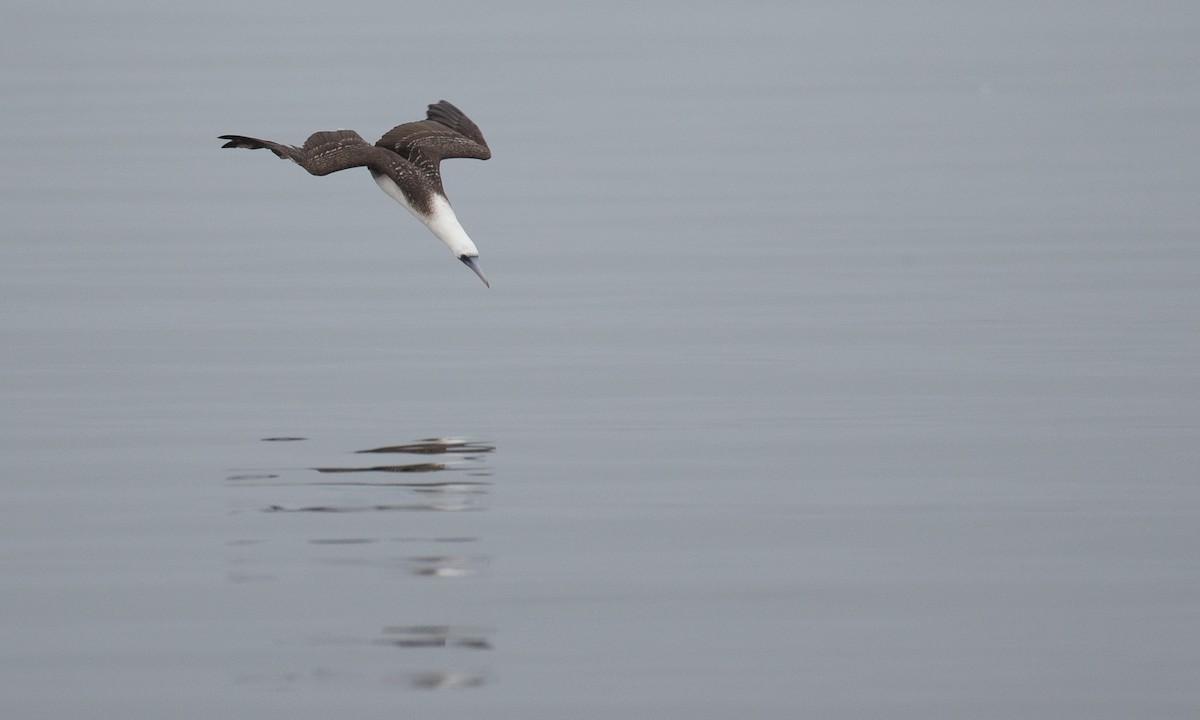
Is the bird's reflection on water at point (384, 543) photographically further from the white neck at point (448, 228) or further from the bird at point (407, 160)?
the bird at point (407, 160)

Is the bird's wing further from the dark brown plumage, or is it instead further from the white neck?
the white neck

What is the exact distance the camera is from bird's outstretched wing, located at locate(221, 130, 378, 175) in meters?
15.4

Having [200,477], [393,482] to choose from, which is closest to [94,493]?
[200,477]

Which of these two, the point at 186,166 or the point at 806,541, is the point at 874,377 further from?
the point at 186,166

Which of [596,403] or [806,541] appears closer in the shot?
[806,541]

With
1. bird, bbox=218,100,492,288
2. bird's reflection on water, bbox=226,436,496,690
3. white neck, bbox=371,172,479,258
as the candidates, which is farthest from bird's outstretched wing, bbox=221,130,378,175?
bird's reflection on water, bbox=226,436,496,690

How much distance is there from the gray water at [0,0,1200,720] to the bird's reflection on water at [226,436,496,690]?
1.2 inches

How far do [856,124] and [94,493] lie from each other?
2169 centimetres

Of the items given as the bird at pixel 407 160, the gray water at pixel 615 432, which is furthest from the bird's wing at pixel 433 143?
the gray water at pixel 615 432

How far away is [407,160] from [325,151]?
718 mm

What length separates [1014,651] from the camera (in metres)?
9.21

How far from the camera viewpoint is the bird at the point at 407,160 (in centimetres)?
1541

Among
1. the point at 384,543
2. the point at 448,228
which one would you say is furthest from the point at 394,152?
the point at 384,543

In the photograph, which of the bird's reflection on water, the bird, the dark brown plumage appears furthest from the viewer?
the dark brown plumage
